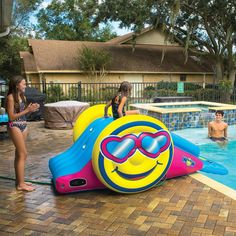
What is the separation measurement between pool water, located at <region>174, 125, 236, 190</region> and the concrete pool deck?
→ 52.5 inches

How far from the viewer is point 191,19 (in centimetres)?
2289

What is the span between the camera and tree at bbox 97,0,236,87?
2091 centimetres

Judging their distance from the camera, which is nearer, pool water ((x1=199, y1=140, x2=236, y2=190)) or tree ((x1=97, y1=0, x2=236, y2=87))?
pool water ((x1=199, y1=140, x2=236, y2=190))

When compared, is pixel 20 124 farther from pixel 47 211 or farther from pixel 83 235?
pixel 83 235

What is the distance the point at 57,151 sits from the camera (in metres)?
6.61

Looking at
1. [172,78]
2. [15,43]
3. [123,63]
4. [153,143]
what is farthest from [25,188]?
[15,43]

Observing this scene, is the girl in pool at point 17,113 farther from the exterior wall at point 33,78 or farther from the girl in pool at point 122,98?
the exterior wall at point 33,78

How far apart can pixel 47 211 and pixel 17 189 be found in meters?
0.90

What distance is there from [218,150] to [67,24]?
36.0m

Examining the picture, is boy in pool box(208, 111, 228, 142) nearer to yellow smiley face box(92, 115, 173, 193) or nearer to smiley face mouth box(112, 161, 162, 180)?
yellow smiley face box(92, 115, 173, 193)

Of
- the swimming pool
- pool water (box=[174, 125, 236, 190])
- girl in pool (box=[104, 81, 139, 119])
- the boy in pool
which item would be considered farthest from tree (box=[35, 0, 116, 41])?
girl in pool (box=[104, 81, 139, 119])

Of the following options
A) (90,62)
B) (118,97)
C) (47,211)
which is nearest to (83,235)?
(47,211)

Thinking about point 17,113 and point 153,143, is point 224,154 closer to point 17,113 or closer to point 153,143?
point 153,143

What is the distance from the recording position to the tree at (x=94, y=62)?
23.8 metres
